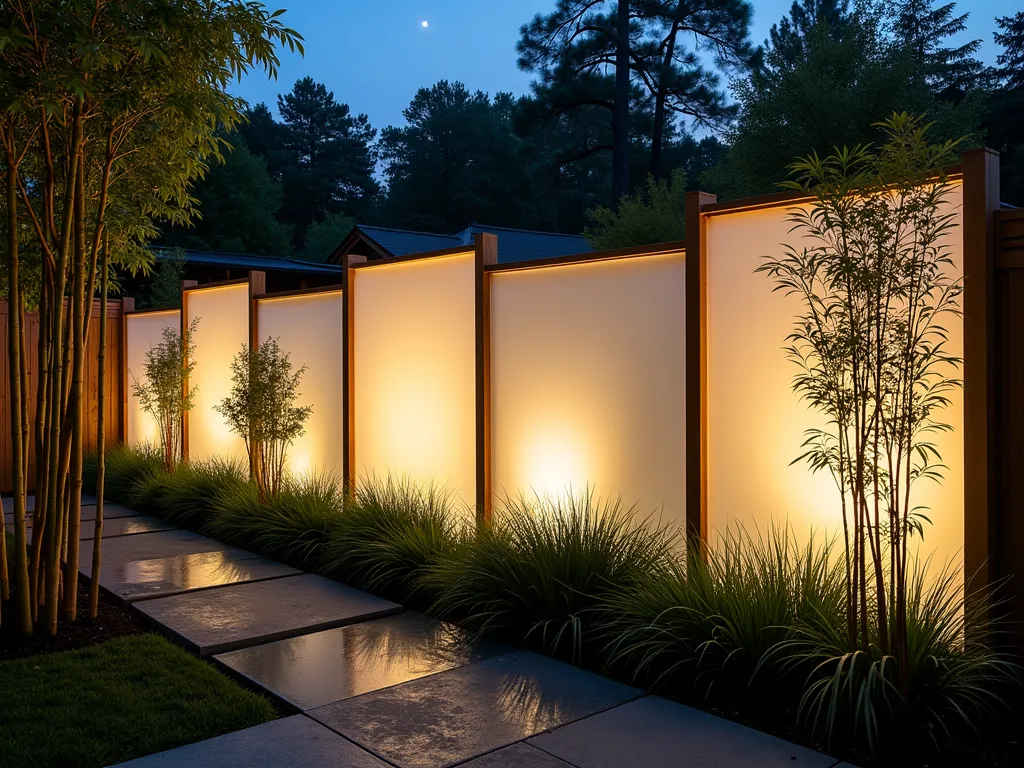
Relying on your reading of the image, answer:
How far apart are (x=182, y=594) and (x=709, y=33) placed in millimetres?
19649

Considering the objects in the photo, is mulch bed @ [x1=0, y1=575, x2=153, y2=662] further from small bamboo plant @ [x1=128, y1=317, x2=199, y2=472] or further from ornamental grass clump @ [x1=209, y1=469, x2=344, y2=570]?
small bamboo plant @ [x1=128, y1=317, x2=199, y2=472]

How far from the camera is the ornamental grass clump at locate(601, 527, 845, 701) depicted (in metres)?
3.52

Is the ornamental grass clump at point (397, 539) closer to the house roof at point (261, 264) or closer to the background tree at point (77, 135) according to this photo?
the background tree at point (77, 135)

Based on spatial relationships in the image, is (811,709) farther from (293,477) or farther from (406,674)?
(293,477)

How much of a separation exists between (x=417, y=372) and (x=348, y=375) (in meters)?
0.78

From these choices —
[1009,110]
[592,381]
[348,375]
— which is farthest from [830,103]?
[592,381]

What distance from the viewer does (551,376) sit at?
17.6ft

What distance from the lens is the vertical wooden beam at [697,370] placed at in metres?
4.43

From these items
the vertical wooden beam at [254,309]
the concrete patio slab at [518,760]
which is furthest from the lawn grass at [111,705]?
the vertical wooden beam at [254,309]

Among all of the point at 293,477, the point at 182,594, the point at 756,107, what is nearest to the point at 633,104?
the point at 756,107

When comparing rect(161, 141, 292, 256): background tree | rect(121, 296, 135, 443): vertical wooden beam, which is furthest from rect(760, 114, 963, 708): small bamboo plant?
rect(161, 141, 292, 256): background tree

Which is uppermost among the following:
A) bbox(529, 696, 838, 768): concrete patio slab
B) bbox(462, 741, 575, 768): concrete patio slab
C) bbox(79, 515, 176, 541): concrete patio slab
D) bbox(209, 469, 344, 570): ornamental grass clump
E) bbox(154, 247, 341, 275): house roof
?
bbox(154, 247, 341, 275): house roof

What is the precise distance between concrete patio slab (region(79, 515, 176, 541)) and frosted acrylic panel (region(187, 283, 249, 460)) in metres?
0.98

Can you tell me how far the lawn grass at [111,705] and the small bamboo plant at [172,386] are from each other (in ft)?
15.5
